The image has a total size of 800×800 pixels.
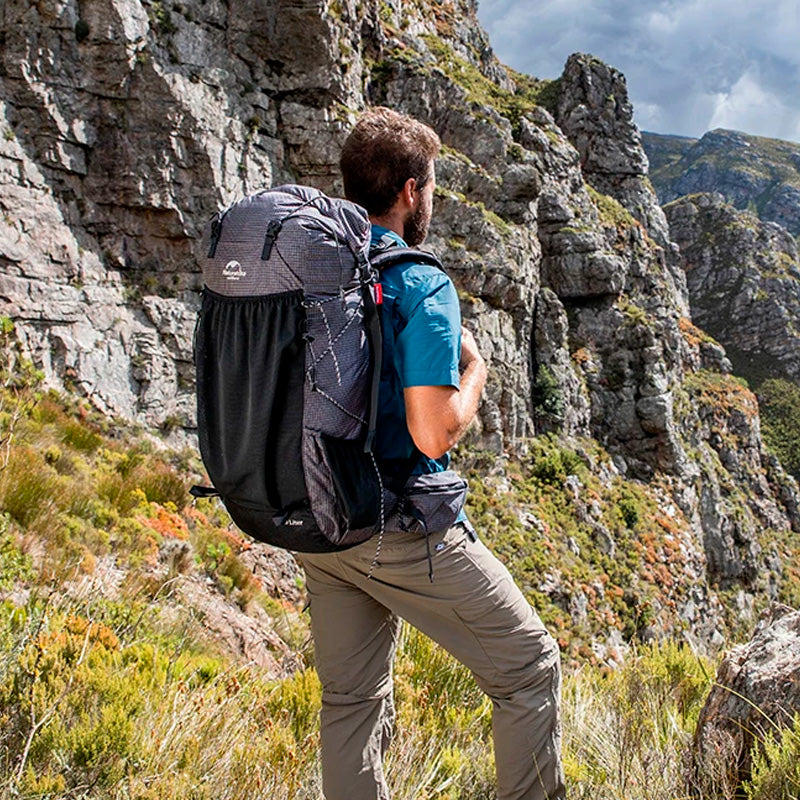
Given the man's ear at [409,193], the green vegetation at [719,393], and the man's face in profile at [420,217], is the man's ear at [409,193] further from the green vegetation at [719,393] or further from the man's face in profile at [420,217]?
the green vegetation at [719,393]

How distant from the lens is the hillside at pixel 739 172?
130375 mm

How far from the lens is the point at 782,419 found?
57.7 metres

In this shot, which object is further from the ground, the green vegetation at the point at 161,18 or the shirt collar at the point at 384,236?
the green vegetation at the point at 161,18

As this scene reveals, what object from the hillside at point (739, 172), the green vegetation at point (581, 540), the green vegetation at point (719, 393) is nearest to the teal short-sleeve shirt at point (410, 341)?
the green vegetation at point (581, 540)

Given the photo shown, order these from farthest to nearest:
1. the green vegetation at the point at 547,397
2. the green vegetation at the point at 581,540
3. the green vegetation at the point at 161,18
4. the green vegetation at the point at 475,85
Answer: the green vegetation at the point at 547,397
the green vegetation at the point at 475,85
the green vegetation at the point at 581,540
the green vegetation at the point at 161,18

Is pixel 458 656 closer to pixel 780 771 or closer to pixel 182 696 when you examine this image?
pixel 780 771

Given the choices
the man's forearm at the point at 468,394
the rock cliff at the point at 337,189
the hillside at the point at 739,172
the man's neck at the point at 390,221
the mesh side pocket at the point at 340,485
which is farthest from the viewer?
the hillside at the point at 739,172

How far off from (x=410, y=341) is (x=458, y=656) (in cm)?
85

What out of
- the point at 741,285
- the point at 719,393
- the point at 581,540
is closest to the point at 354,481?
the point at 581,540

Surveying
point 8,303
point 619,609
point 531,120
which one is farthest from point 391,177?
point 531,120

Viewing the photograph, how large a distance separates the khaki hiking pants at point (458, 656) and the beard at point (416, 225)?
0.86 m

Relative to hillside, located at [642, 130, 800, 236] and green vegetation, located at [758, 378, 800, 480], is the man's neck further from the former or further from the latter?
hillside, located at [642, 130, 800, 236]

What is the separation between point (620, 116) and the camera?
129ft

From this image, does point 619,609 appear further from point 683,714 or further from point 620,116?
point 620,116
